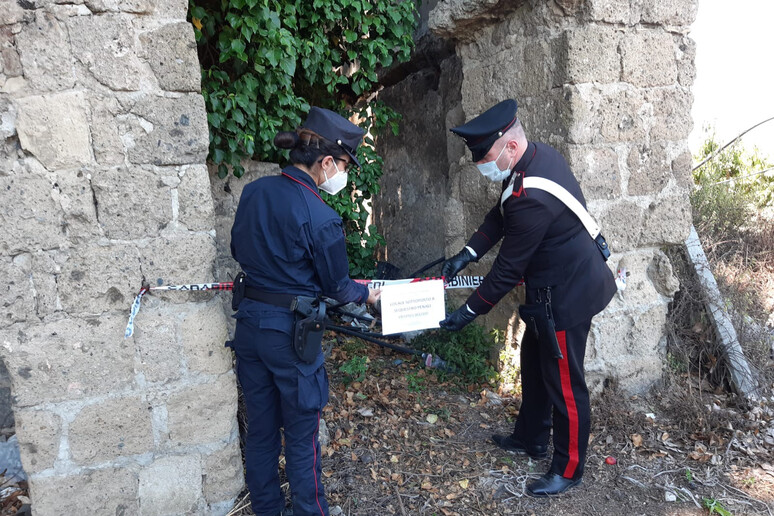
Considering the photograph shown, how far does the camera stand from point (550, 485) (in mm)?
3086

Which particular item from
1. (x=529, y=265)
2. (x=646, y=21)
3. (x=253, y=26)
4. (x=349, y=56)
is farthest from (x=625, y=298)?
(x=253, y=26)

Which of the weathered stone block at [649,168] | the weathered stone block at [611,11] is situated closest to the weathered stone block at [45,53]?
the weathered stone block at [611,11]

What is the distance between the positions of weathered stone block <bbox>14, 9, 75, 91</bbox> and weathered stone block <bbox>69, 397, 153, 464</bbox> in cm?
152

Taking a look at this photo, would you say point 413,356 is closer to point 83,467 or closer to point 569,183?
point 569,183

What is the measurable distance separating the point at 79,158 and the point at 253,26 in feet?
4.98

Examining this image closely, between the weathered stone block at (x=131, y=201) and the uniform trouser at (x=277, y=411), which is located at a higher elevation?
the weathered stone block at (x=131, y=201)

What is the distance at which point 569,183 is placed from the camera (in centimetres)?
294

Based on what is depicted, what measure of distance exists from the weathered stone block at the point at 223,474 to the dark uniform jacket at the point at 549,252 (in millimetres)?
1552

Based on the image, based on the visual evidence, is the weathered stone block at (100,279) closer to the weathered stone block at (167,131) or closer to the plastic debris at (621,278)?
the weathered stone block at (167,131)

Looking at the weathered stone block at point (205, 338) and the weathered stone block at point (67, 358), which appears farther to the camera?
the weathered stone block at point (205, 338)

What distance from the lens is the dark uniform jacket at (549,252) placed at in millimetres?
2820

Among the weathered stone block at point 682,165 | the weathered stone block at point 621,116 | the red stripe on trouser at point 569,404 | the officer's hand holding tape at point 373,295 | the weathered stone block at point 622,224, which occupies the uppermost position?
the weathered stone block at point 621,116

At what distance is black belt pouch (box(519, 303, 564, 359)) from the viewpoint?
115 inches

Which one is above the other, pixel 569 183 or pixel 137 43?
pixel 137 43
